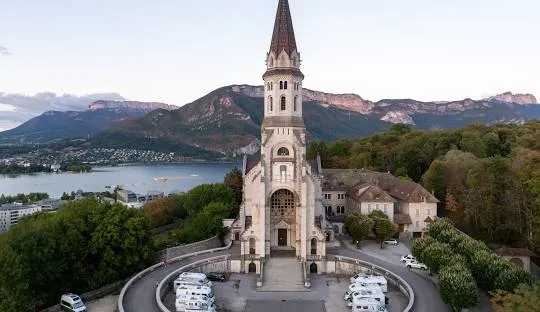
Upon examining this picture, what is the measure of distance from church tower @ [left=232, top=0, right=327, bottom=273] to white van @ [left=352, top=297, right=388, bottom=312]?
29.3 feet

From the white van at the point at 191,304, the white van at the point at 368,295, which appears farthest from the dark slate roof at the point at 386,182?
the white van at the point at 191,304

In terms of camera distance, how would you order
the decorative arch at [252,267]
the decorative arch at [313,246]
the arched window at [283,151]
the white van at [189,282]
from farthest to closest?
the arched window at [283,151]
the decorative arch at [313,246]
the decorative arch at [252,267]
the white van at [189,282]

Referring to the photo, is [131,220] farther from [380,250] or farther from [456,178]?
[456,178]

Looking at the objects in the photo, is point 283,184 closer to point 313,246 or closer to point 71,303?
point 313,246

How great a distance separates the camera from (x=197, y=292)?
2994 centimetres

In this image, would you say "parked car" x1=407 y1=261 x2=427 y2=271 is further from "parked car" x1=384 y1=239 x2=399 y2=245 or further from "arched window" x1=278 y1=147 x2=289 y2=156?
"arched window" x1=278 y1=147 x2=289 y2=156

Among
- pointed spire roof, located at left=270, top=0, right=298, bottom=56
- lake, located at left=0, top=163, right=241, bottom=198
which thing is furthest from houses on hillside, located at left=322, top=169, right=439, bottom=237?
lake, located at left=0, top=163, right=241, bottom=198

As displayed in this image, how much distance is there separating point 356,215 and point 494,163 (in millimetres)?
15516

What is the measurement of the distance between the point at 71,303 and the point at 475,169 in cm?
4306

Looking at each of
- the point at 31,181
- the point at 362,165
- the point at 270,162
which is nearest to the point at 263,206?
the point at 270,162

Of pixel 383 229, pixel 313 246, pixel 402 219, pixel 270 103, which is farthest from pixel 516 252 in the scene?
pixel 270 103

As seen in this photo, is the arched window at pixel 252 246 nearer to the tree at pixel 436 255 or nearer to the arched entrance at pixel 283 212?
the arched entrance at pixel 283 212

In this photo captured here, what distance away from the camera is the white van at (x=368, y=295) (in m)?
29.2

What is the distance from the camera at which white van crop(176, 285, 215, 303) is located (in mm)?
29725
